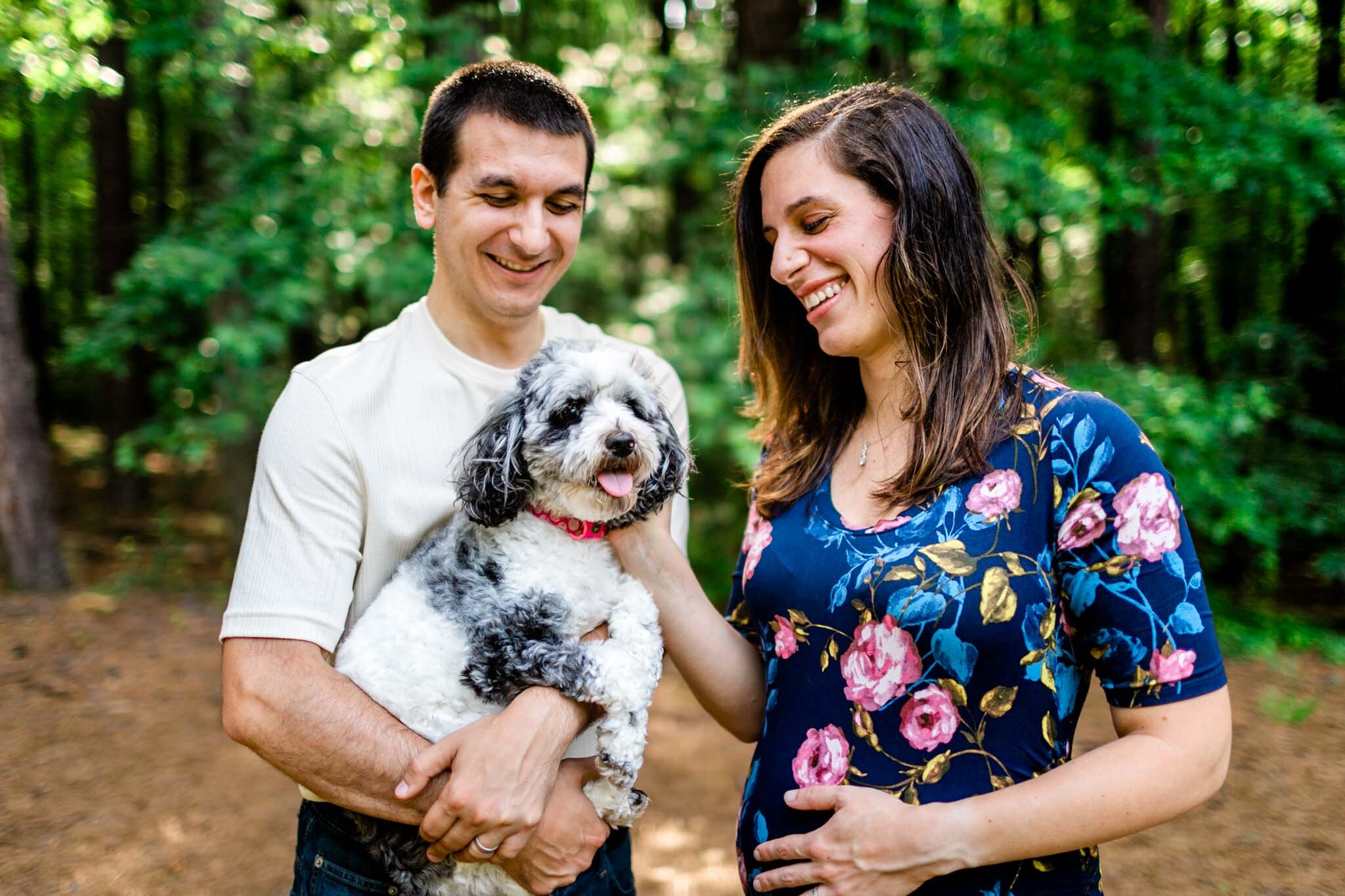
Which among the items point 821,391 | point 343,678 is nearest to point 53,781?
point 343,678

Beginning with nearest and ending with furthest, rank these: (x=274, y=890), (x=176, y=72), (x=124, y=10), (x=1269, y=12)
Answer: (x=274, y=890) → (x=124, y=10) → (x=176, y=72) → (x=1269, y=12)

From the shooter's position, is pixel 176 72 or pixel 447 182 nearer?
pixel 447 182

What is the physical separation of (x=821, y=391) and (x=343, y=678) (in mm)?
1377

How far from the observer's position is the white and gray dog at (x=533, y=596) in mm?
2089

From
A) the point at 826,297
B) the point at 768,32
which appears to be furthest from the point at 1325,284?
the point at 826,297

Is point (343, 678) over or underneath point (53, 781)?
over

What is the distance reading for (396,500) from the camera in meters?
2.21

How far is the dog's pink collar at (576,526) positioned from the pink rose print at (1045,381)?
113cm

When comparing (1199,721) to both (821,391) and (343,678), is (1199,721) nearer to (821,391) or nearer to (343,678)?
(821,391)

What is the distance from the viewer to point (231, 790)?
16.2ft

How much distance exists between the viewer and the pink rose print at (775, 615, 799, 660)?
2018 millimetres

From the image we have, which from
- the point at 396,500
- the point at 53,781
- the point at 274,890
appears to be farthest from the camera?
the point at 53,781

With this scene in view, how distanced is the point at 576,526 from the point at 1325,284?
29.6 ft

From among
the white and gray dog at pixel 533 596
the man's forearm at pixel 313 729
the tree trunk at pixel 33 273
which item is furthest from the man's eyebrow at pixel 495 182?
the tree trunk at pixel 33 273
